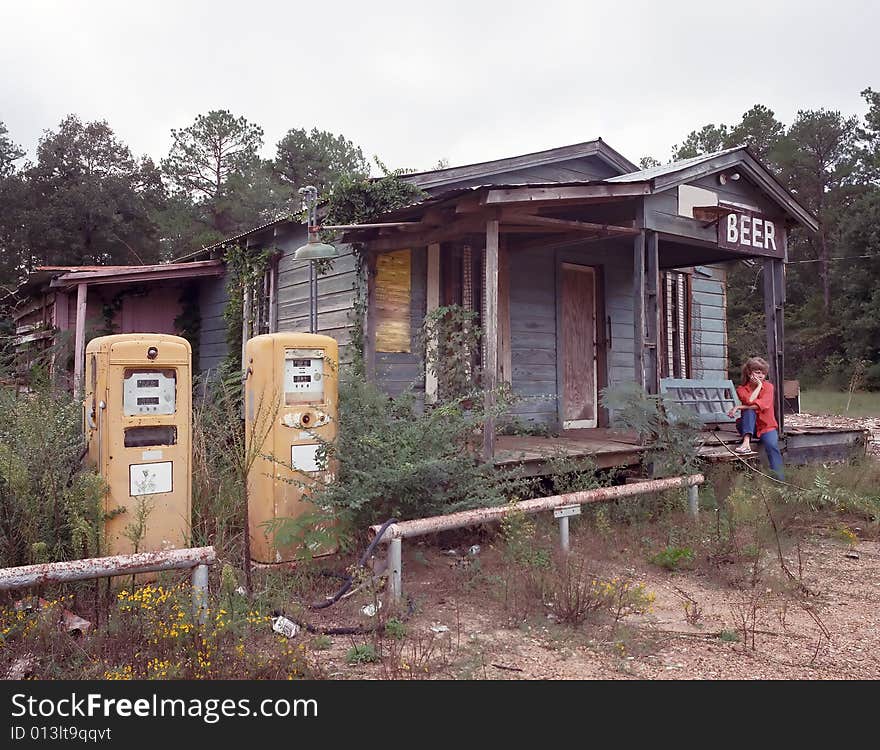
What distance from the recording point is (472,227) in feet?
23.9

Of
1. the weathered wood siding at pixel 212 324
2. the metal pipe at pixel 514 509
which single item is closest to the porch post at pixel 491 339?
the metal pipe at pixel 514 509

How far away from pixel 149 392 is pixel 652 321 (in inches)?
214

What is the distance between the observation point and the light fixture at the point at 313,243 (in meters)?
7.74

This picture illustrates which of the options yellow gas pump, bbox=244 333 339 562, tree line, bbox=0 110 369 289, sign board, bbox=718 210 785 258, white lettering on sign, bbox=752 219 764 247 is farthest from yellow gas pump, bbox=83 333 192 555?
tree line, bbox=0 110 369 289

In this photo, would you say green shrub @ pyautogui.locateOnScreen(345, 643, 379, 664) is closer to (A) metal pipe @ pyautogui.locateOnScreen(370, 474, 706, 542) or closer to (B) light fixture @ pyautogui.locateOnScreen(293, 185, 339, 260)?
(A) metal pipe @ pyautogui.locateOnScreen(370, 474, 706, 542)

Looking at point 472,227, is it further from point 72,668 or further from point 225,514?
point 72,668

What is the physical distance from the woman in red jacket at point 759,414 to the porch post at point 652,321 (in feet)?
3.78

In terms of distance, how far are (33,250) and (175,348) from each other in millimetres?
26466

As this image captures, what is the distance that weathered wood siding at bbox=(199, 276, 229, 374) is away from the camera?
1204 cm

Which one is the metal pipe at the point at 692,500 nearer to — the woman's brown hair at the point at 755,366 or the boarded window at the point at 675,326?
the woman's brown hair at the point at 755,366

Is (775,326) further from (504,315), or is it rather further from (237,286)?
(237,286)

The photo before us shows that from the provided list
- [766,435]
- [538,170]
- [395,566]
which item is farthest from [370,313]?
[766,435]

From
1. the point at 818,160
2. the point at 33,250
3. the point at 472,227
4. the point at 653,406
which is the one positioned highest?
the point at 818,160
